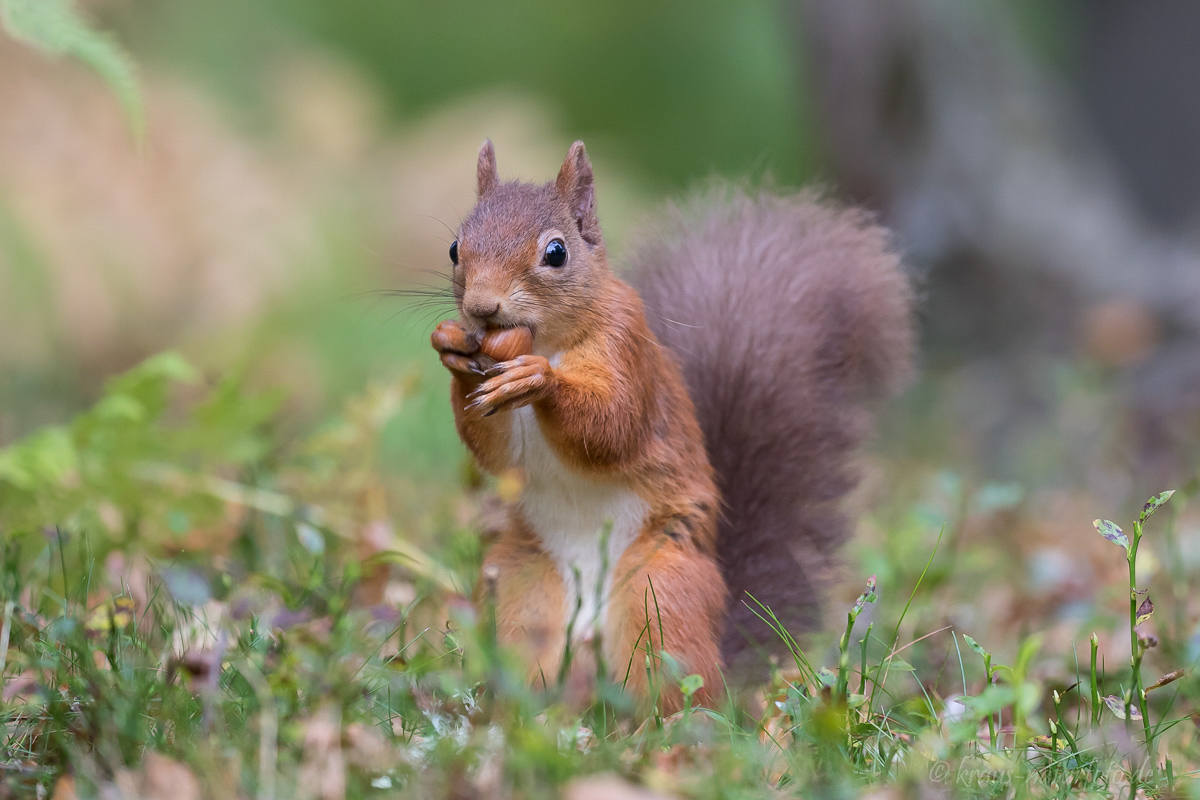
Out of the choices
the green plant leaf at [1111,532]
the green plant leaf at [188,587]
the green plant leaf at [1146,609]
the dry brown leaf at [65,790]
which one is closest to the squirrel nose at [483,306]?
the green plant leaf at [188,587]

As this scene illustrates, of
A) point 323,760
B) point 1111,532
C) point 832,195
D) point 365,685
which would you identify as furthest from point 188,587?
point 832,195

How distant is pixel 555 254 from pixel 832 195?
1876mm

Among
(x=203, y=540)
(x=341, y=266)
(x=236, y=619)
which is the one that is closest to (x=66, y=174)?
(x=341, y=266)

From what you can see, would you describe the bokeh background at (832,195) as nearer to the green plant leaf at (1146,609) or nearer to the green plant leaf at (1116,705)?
the green plant leaf at (1116,705)

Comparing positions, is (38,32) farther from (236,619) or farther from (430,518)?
(430,518)

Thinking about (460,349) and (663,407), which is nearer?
(460,349)

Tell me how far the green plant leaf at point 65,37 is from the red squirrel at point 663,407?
0.80m

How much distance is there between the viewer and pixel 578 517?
6.44 ft

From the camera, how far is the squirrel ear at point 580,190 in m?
1.98

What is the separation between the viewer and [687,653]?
1.86m

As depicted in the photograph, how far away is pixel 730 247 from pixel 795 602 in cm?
76

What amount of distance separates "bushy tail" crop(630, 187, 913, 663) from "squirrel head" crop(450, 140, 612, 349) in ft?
0.96

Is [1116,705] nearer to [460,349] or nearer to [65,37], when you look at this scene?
[460,349]

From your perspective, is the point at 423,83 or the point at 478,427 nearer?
the point at 478,427
